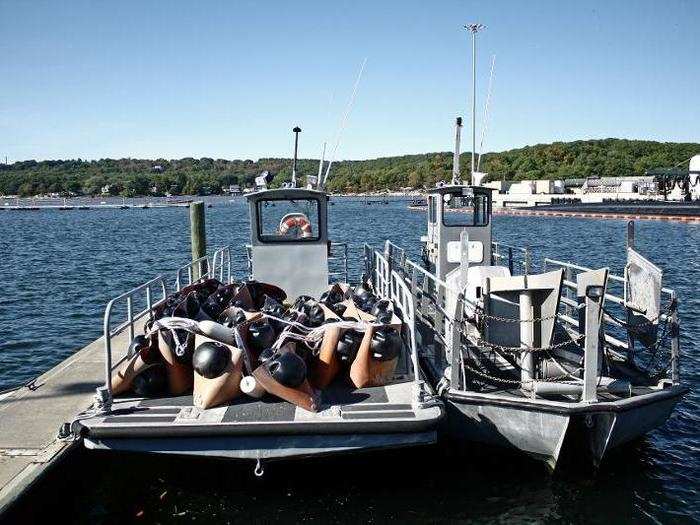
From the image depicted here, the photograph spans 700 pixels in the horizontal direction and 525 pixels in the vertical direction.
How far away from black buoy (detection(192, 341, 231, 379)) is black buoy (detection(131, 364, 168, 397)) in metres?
0.69

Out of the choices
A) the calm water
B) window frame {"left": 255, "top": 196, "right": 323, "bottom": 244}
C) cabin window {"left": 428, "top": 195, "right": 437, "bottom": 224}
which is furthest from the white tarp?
window frame {"left": 255, "top": 196, "right": 323, "bottom": 244}

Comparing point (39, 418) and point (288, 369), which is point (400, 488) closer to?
point (288, 369)

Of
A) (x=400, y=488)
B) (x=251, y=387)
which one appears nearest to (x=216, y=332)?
(x=251, y=387)

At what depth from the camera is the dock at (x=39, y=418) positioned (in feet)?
23.2

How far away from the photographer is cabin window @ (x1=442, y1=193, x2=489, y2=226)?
1427 cm

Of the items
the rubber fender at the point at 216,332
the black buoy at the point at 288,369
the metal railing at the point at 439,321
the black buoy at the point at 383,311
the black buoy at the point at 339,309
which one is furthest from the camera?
the black buoy at the point at 339,309

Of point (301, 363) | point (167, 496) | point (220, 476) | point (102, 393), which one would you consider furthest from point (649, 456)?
point (102, 393)

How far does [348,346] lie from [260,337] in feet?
3.95

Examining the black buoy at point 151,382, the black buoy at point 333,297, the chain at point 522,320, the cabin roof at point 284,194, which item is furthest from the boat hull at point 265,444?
the cabin roof at point 284,194

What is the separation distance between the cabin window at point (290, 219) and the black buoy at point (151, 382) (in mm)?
5667

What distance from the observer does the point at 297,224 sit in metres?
14.0

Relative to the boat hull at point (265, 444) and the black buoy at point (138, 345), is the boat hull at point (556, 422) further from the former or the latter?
the black buoy at point (138, 345)

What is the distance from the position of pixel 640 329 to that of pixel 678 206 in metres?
79.2

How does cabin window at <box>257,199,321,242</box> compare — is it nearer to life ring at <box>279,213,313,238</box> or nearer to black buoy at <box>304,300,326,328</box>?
life ring at <box>279,213,313,238</box>
